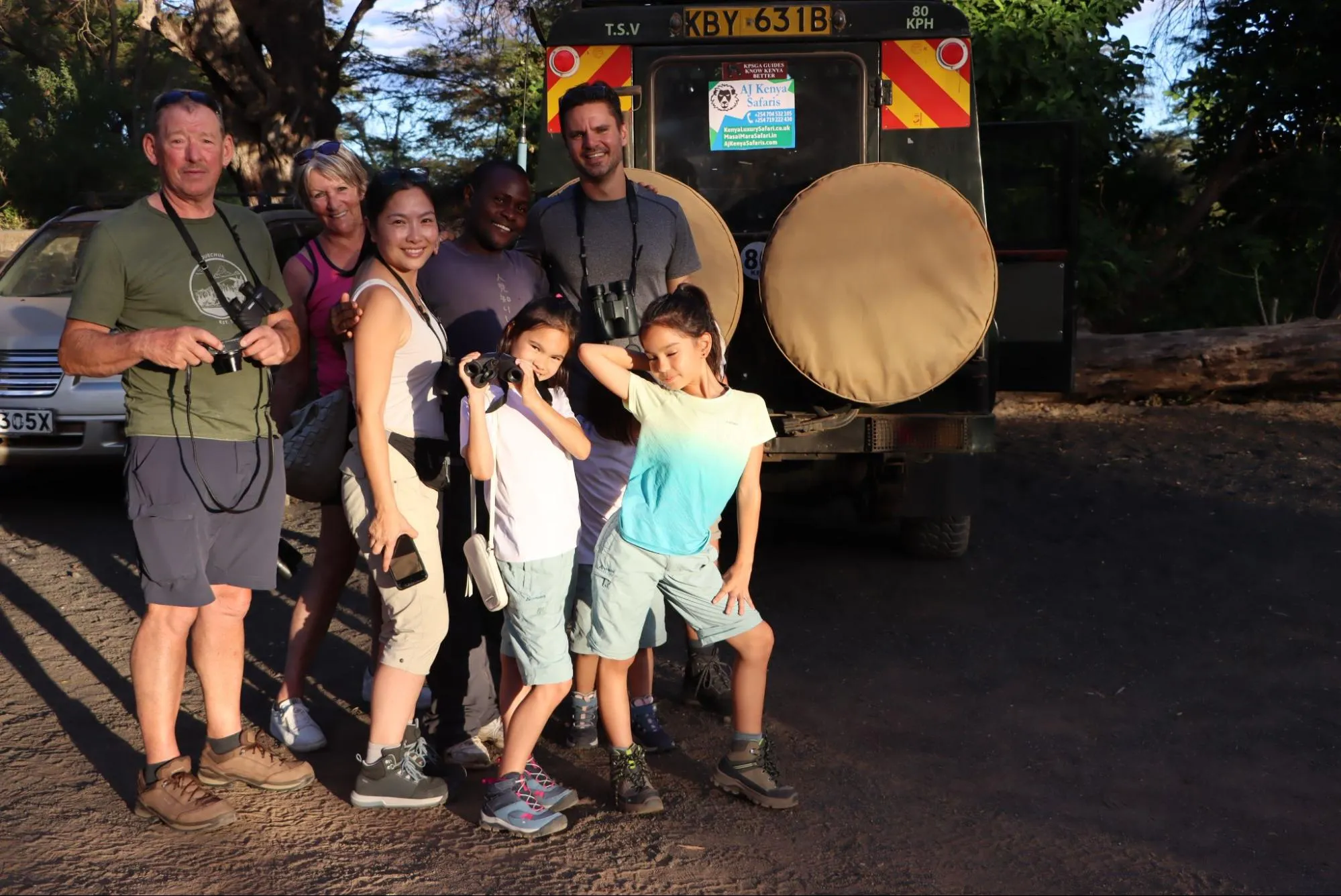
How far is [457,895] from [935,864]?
3.86 ft

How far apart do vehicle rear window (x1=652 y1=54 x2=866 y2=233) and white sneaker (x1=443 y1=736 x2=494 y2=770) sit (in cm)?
280

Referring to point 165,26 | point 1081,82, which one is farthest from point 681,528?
point 165,26

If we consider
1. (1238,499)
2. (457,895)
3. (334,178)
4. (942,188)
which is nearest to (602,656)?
(457,895)

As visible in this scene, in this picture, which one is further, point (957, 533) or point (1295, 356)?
point (1295, 356)

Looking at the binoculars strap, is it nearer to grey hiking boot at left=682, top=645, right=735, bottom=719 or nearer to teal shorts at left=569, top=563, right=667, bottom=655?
teal shorts at left=569, top=563, right=667, bottom=655

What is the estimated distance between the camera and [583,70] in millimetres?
6012

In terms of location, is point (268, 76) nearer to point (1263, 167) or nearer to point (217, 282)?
point (1263, 167)

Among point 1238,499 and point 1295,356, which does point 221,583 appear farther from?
point 1295,356

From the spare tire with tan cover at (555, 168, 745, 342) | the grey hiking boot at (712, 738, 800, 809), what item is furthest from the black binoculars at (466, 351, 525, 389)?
the spare tire with tan cover at (555, 168, 745, 342)

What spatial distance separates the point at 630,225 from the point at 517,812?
1.77m

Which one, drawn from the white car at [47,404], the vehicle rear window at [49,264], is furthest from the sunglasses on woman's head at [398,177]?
the vehicle rear window at [49,264]

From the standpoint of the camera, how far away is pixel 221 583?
3.80 meters

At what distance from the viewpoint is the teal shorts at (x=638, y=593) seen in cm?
371

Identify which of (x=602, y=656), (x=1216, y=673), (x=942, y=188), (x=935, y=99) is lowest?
(x=1216, y=673)
